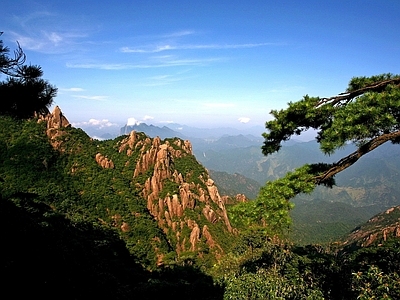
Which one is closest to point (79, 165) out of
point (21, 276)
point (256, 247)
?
point (256, 247)

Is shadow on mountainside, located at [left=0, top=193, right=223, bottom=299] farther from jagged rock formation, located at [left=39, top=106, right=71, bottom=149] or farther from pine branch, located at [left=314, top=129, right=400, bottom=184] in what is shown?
jagged rock formation, located at [left=39, top=106, right=71, bottom=149]

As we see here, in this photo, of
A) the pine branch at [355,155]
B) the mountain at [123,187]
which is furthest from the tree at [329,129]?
the mountain at [123,187]

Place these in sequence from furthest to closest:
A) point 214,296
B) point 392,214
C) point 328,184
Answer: point 392,214 < point 214,296 < point 328,184

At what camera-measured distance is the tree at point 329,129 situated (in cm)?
442

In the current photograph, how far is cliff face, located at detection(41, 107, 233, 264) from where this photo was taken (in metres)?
45.1

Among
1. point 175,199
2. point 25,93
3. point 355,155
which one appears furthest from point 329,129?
point 175,199

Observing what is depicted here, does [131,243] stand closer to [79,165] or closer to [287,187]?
[79,165]

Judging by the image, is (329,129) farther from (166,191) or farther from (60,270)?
(166,191)

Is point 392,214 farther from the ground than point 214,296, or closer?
closer

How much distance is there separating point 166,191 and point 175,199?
10.3 ft

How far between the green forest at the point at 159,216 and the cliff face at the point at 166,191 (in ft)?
0.72

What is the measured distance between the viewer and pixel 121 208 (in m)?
43.5

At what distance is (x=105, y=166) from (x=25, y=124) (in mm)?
15351

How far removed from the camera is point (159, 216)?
4781cm
